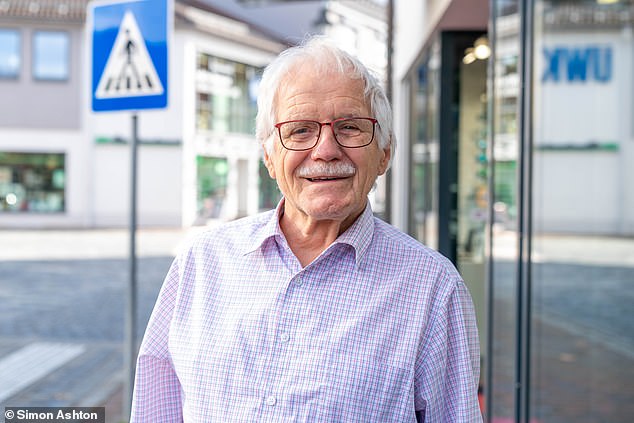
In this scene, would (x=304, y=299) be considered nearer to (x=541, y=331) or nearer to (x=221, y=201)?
(x=541, y=331)

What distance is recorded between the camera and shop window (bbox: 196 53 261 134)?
29.5 meters

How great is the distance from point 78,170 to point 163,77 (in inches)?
1077

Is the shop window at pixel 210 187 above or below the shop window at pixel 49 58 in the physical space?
below

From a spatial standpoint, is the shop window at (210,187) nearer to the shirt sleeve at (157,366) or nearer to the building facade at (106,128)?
the building facade at (106,128)

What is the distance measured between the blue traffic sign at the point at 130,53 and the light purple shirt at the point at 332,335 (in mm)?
2519

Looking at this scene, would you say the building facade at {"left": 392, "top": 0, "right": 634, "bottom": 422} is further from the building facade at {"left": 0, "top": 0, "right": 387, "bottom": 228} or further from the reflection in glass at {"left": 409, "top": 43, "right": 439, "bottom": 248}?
the building facade at {"left": 0, "top": 0, "right": 387, "bottom": 228}

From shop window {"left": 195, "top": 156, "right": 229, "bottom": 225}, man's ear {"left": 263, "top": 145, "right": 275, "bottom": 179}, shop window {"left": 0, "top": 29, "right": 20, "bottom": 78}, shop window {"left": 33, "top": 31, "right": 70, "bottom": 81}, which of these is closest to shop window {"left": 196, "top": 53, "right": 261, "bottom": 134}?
shop window {"left": 195, "top": 156, "right": 229, "bottom": 225}

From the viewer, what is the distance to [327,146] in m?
1.63

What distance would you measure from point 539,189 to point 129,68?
2356 mm

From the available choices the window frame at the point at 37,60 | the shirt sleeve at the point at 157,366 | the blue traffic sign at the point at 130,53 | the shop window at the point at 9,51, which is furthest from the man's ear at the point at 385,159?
the shop window at the point at 9,51

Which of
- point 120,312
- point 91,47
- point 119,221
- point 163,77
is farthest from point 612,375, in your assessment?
point 119,221

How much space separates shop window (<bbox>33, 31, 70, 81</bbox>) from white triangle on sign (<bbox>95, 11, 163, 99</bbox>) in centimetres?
2600

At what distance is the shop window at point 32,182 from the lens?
98.4ft

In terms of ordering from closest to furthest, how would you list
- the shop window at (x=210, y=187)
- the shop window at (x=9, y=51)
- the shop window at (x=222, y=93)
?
1. the shop window at (x=9, y=51)
2. the shop window at (x=222, y=93)
3. the shop window at (x=210, y=187)
